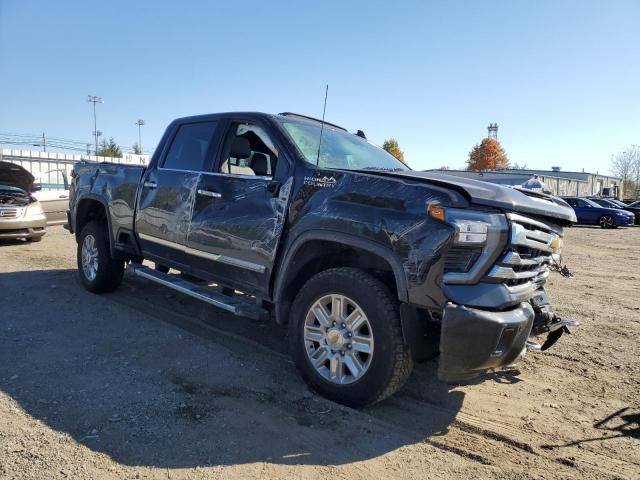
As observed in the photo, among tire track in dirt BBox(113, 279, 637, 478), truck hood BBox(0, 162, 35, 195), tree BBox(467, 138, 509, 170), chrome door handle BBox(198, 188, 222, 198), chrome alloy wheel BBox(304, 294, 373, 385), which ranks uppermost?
tree BBox(467, 138, 509, 170)

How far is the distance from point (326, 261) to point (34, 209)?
936cm

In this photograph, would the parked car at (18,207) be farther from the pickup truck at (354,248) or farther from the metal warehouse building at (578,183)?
the metal warehouse building at (578,183)

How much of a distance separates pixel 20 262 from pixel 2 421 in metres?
6.45

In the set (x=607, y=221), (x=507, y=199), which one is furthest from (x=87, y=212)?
(x=607, y=221)

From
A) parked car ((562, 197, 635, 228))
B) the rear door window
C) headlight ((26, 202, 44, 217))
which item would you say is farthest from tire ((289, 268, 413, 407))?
parked car ((562, 197, 635, 228))

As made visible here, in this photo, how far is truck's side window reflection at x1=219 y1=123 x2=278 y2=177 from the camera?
13.8 feet

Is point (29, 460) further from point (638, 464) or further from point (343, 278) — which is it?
point (638, 464)

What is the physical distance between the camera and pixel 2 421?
3.03 metres

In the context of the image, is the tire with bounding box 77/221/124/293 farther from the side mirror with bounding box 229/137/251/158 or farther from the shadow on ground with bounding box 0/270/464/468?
the side mirror with bounding box 229/137/251/158

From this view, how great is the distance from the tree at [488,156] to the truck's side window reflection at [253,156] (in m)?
76.7

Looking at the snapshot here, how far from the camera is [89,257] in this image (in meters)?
6.37

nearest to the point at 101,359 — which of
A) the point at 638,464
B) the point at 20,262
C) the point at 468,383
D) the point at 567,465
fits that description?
the point at 468,383

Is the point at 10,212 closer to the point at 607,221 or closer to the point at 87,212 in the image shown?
the point at 87,212

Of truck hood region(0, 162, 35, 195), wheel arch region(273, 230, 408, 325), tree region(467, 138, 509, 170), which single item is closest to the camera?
wheel arch region(273, 230, 408, 325)
